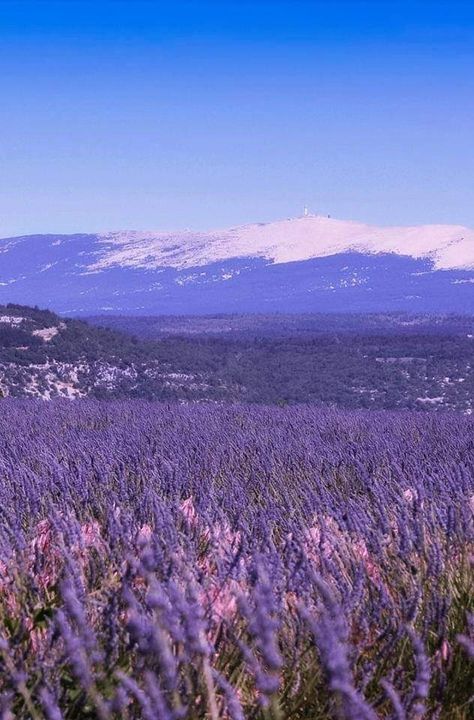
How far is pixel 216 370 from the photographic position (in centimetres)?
2288

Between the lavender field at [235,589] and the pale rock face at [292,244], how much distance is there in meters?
107

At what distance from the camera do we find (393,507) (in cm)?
369

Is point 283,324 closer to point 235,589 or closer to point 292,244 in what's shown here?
point 235,589

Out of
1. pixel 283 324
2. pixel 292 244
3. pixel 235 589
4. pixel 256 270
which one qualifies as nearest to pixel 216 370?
pixel 235 589

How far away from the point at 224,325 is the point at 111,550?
5088 cm

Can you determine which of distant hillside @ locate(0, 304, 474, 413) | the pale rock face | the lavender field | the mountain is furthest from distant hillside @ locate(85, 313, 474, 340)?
the pale rock face

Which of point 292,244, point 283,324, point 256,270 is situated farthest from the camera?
point 292,244

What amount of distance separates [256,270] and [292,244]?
12116 mm

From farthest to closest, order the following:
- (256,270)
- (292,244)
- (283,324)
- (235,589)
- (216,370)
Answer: (292,244) < (256,270) < (283,324) < (216,370) < (235,589)

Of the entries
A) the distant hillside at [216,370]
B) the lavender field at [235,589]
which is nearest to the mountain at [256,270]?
the distant hillside at [216,370]

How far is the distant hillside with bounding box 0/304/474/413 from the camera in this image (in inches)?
762

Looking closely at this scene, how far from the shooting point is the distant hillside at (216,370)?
19.4 metres

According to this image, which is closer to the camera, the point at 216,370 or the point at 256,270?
the point at 216,370

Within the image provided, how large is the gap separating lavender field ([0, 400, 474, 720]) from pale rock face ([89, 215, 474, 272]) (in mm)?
106665
